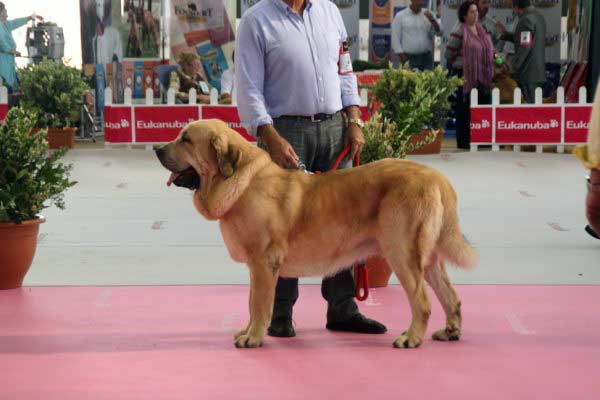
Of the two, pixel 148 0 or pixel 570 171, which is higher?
pixel 148 0

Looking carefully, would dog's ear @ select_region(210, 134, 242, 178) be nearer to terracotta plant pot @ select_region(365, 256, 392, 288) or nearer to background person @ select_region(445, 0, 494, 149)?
terracotta plant pot @ select_region(365, 256, 392, 288)

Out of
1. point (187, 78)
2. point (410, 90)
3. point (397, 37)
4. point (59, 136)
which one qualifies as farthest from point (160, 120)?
point (397, 37)

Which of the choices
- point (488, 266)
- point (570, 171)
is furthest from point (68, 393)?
point (570, 171)

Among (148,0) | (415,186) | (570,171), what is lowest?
(570,171)

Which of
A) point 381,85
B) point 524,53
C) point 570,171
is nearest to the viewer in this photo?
point 570,171

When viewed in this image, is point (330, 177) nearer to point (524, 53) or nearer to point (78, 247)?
point (78, 247)

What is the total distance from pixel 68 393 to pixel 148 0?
13.1 meters

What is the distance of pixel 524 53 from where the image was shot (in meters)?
16.2

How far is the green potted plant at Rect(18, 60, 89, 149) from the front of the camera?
1555cm

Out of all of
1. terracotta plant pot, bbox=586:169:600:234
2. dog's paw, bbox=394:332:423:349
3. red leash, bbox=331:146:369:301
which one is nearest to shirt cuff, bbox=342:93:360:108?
red leash, bbox=331:146:369:301

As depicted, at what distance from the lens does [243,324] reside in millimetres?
5492

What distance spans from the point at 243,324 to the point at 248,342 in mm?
589

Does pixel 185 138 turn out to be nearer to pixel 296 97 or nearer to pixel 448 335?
pixel 296 97

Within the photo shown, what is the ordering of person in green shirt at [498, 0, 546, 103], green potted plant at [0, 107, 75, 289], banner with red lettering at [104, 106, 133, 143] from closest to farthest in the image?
1. green potted plant at [0, 107, 75, 289]
2. banner with red lettering at [104, 106, 133, 143]
3. person in green shirt at [498, 0, 546, 103]
